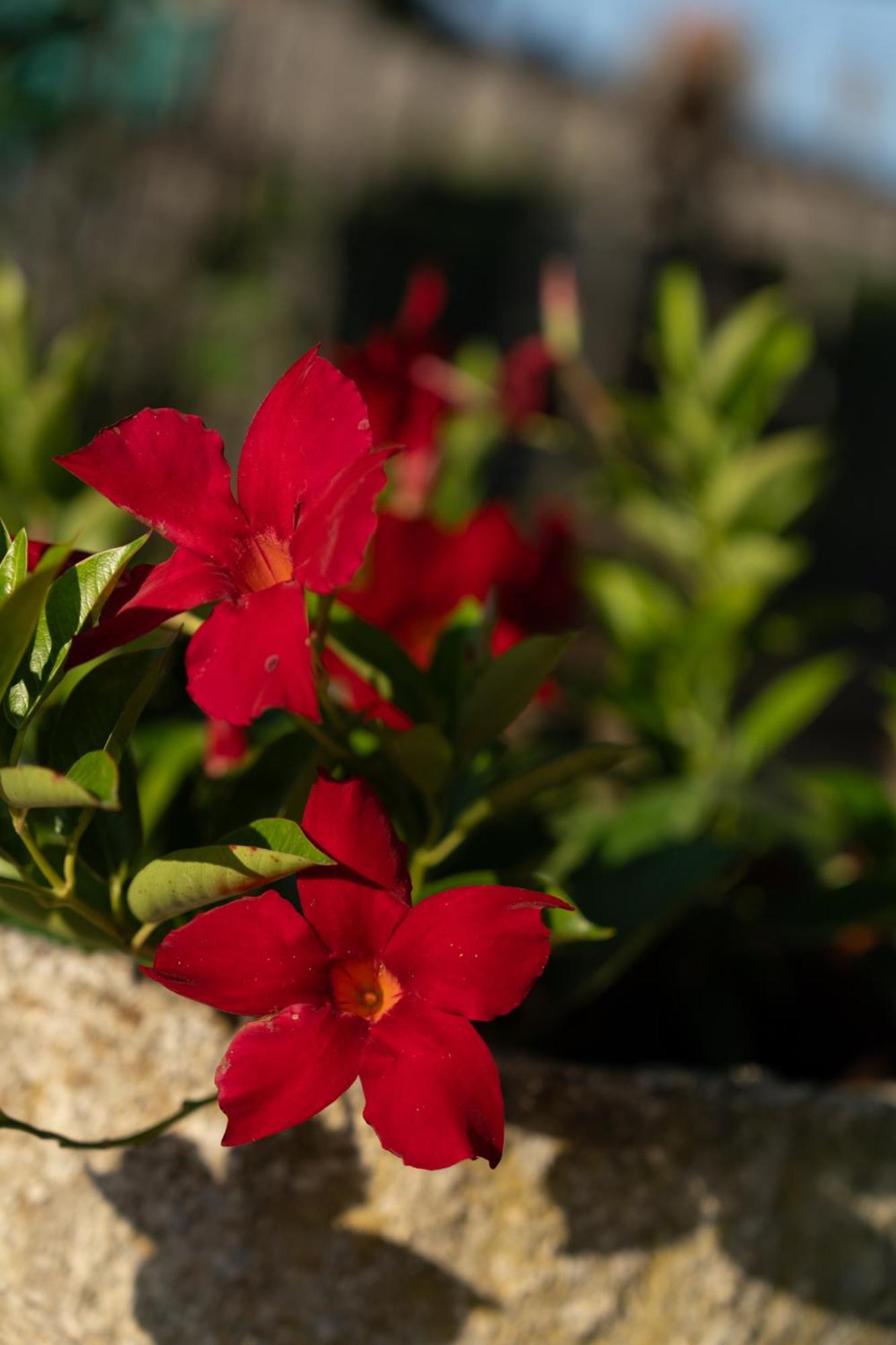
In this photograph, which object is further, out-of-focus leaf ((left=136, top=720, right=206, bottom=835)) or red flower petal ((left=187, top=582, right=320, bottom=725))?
out-of-focus leaf ((left=136, top=720, right=206, bottom=835))

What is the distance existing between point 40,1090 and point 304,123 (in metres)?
4.28

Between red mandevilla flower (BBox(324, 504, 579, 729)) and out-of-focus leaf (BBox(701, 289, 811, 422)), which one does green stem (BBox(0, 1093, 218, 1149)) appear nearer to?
red mandevilla flower (BBox(324, 504, 579, 729))

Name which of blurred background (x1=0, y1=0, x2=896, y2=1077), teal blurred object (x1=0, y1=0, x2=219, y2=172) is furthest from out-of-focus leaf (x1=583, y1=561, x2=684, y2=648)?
teal blurred object (x1=0, y1=0, x2=219, y2=172)

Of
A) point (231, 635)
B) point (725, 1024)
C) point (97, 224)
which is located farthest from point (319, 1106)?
point (97, 224)

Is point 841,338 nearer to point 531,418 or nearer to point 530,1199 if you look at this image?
point 531,418

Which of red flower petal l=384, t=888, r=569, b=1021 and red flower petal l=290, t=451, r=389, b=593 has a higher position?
red flower petal l=290, t=451, r=389, b=593

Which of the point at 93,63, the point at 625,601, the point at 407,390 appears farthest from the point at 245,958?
the point at 93,63

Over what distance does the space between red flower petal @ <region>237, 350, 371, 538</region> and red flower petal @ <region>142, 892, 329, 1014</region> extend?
14 cm

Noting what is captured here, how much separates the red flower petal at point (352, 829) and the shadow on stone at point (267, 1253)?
190 millimetres

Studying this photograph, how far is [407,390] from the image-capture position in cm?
91

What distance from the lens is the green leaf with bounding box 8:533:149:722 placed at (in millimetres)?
437

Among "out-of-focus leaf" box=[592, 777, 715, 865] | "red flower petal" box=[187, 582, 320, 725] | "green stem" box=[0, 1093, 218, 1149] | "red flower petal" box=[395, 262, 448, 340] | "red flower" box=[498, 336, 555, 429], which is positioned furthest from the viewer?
"red flower" box=[498, 336, 555, 429]

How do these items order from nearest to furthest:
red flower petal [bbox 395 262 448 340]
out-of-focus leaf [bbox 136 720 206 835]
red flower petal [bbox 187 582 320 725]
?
red flower petal [bbox 187 582 320 725], out-of-focus leaf [bbox 136 720 206 835], red flower petal [bbox 395 262 448 340]

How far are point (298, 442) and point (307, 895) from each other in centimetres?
16
